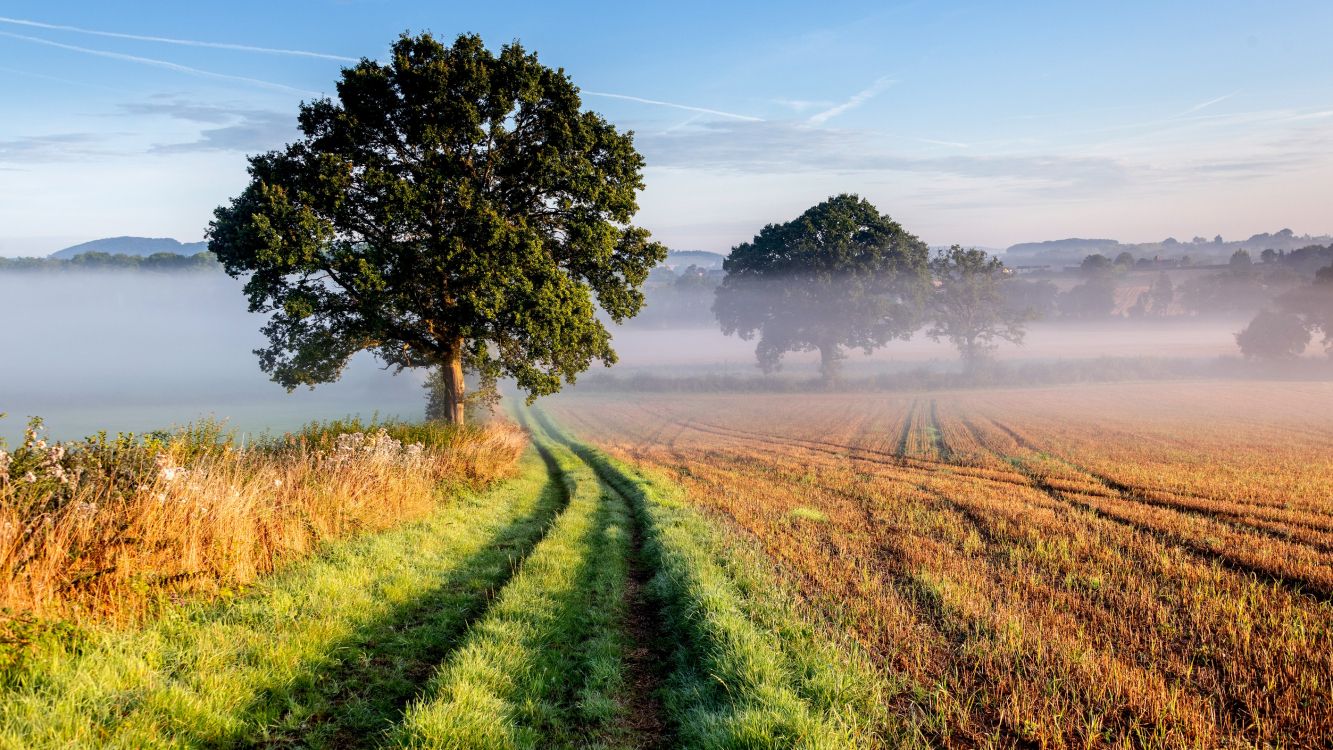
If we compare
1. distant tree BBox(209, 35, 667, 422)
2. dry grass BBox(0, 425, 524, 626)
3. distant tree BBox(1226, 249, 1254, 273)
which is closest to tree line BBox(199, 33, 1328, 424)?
distant tree BBox(209, 35, 667, 422)

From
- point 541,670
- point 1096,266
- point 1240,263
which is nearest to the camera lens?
point 541,670

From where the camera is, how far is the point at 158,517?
791 centimetres

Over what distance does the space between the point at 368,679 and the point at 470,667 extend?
1179 mm

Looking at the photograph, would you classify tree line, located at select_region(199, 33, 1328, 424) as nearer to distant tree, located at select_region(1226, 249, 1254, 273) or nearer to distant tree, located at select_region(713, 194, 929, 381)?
distant tree, located at select_region(713, 194, 929, 381)

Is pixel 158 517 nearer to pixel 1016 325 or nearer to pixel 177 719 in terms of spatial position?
pixel 177 719

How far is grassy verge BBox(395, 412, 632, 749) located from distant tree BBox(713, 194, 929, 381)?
55.4m

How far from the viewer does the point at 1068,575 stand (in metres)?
9.47

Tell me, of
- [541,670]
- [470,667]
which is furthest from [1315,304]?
[470,667]

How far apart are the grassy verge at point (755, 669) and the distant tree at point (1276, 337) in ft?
348

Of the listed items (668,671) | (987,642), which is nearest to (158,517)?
(668,671)

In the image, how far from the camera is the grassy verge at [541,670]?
5.20 metres

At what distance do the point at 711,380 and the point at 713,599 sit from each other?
71.2 meters

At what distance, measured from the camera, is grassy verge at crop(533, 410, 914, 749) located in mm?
5035

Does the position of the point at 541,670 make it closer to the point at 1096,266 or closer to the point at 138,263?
the point at 1096,266
